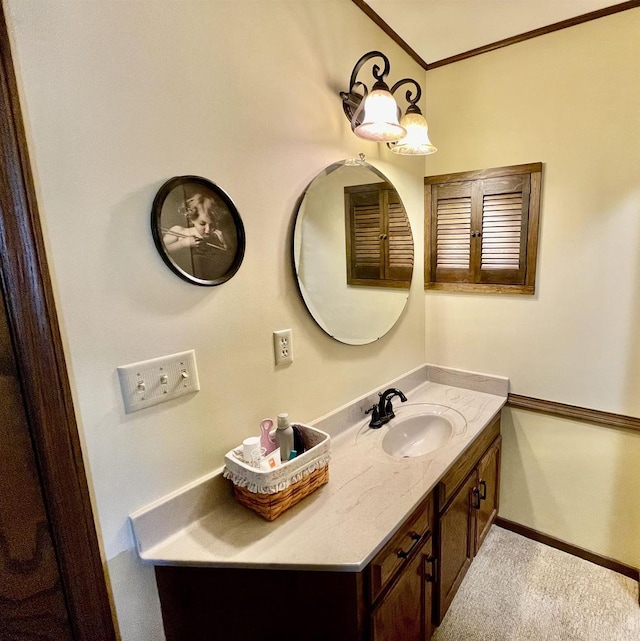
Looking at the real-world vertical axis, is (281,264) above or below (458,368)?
above

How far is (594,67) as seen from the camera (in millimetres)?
1543

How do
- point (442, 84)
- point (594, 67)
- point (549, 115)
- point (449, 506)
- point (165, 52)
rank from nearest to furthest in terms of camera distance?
point (165, 52), point (449, 506), point (594, 67), point (549, 115), point (442, 84)

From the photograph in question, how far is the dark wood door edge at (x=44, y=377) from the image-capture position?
726 mm

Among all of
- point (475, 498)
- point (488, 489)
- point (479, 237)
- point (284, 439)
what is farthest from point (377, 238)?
point (488, 489)

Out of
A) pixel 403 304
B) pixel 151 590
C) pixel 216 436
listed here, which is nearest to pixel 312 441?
pixel 216 436

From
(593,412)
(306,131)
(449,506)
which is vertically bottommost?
(449,506)

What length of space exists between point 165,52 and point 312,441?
118 centimetres

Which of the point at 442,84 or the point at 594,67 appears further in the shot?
the point at 442,84

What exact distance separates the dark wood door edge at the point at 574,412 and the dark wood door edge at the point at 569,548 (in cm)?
69

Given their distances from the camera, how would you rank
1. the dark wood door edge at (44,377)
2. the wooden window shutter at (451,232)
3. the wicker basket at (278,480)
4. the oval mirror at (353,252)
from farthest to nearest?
the wooden window shutter at (451,232), the oval mirror at (353,252), the wicker basket at (278,480), the dark wood door edge at (44,377)

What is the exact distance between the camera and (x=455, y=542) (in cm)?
154

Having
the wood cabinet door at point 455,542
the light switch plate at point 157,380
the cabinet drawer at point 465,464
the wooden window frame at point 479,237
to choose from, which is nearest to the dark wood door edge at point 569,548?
the wood cabinet door at point 455,542

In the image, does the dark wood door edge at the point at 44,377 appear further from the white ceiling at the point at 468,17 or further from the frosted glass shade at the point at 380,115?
the white ceiling at the point at 468,17

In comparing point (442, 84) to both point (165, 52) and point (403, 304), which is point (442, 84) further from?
point (165, 52)
